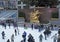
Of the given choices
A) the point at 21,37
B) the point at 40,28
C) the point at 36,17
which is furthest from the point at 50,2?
the point at 21,37

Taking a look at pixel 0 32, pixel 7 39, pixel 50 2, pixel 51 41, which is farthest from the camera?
pixel 50 2

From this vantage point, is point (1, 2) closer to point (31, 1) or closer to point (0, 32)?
point (31, 1)

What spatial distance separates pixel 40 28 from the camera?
22.4 metres

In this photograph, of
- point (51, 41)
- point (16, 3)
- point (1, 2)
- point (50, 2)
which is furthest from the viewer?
point (16, 3)

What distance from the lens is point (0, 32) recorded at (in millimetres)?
22141

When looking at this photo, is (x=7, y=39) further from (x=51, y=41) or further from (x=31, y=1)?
(x=31, y=1)

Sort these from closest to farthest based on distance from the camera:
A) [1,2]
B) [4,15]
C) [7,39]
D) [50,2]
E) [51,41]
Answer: [51,41]
[7,39]
[4,15]
[50,2]
[1,2]

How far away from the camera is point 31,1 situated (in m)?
36.2

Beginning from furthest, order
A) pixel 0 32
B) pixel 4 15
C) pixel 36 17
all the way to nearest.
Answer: pixel 4 15 < pixel 36 17 < pixel 0 32

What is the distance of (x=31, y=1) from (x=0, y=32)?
48.4ft

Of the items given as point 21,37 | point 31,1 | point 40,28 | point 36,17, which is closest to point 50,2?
point 31,1

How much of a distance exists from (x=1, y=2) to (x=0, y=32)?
1004 inches

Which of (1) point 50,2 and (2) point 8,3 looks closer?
(1) point 50,2

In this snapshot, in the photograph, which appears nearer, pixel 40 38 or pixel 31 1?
pixel 40 38
